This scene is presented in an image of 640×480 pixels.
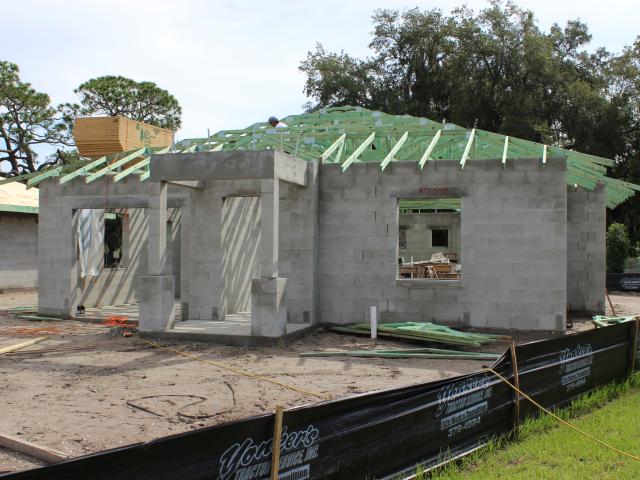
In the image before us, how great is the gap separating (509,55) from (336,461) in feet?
124

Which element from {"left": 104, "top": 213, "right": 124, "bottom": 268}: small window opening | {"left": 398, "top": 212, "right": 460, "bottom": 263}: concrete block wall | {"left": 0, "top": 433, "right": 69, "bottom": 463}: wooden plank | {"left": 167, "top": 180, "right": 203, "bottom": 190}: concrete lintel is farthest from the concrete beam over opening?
{"left": 104, "top": 213, "right": 124, "bottom": 268}: small window opening

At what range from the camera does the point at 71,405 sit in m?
8.52

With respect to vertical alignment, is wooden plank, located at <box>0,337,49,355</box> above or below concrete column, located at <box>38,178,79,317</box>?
below

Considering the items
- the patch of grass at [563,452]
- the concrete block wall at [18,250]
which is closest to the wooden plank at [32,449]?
the patch of grass at [563,452]

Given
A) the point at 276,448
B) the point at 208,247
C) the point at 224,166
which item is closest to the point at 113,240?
the point at 208,247

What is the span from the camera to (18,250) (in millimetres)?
25625

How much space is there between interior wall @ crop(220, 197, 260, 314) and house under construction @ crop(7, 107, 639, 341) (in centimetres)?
8

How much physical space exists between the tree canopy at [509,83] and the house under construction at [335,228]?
68.5 ft

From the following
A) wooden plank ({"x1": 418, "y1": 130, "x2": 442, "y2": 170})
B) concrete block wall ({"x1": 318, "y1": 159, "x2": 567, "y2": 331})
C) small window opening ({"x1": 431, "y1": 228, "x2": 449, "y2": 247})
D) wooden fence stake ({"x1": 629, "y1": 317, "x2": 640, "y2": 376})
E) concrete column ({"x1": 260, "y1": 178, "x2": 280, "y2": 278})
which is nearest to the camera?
wooden fence stake ({"x1": 629, "y1": 317, "x2": 640, "y2": 376})

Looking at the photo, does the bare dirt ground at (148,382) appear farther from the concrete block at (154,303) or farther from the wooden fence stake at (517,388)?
the wooden fence stake at (517,388)

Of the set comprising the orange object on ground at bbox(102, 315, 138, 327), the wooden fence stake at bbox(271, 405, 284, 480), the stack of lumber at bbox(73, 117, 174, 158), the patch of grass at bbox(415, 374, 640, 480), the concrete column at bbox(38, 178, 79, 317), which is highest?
the stack of lumber at bbox(73, 117, 174, 158)

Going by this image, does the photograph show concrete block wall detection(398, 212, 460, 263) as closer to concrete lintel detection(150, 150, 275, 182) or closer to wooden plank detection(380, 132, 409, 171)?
wooden plank detection(380, 132, 409, 171)

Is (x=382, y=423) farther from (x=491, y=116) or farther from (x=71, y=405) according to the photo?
(x=491, y=116)

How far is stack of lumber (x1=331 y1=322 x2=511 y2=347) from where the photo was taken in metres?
12.7
